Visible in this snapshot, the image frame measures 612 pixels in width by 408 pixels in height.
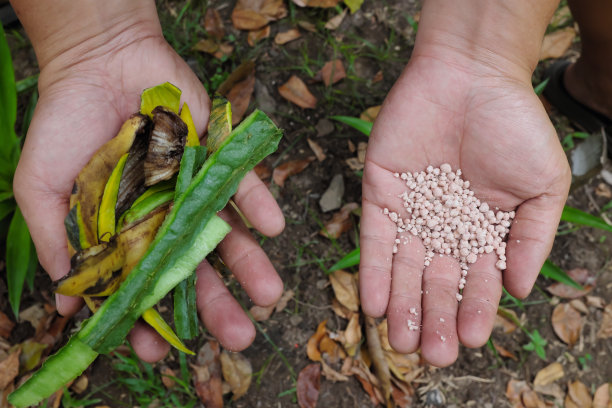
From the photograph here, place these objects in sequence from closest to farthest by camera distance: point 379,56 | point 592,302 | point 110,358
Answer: point 110,358, point 592,302, point 379,56

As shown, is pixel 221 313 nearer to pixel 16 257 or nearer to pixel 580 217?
pixel 16 257

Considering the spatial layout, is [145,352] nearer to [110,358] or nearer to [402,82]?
[110,358]

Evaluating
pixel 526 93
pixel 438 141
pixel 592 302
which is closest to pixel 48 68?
pixel 438 141

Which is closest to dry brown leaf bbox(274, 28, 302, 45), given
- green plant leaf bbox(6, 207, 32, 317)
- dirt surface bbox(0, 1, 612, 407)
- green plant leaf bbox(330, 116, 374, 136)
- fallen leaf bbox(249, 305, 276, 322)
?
dirt surface bbox(0, 1, 612, 407)

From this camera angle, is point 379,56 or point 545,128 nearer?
point 545,128

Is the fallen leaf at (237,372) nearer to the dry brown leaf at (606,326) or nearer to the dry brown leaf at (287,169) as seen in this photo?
the dry brown leaf at (287,169)

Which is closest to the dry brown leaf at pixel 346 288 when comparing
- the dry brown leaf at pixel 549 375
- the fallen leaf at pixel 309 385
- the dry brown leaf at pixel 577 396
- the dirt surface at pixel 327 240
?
the dirt surface at pixel 327 240
